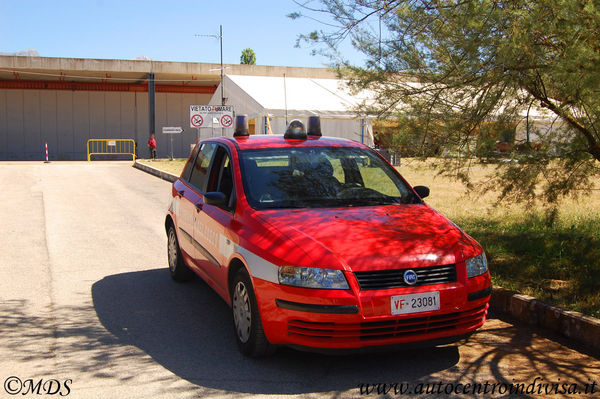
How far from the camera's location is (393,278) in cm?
402

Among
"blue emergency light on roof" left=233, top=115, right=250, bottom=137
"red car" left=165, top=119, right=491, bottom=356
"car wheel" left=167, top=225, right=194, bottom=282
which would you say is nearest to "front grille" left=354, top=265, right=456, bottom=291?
"red car" left=165, top=119, right=491, bottom=356

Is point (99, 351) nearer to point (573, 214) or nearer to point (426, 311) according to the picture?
point (426, 311)

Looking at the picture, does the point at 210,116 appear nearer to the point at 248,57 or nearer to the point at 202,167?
the point at 202,167

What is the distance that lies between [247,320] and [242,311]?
11 cm

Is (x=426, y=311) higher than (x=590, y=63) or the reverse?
the reverse

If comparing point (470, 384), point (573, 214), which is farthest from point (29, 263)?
point (573, 214)

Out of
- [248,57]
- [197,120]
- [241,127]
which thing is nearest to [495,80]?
[241,127]

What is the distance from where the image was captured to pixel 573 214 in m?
10.1

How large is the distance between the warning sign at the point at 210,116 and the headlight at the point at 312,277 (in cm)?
2010

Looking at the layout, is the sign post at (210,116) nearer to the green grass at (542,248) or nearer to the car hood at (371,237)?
the green grass at (542,248)

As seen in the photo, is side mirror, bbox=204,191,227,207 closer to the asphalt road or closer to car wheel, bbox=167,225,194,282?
the asphalt road

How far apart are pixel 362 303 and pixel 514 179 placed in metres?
3.89

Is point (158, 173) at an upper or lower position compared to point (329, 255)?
upper

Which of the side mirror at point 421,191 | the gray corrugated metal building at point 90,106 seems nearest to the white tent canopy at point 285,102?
the gray corrugated metal building at point 90,106
